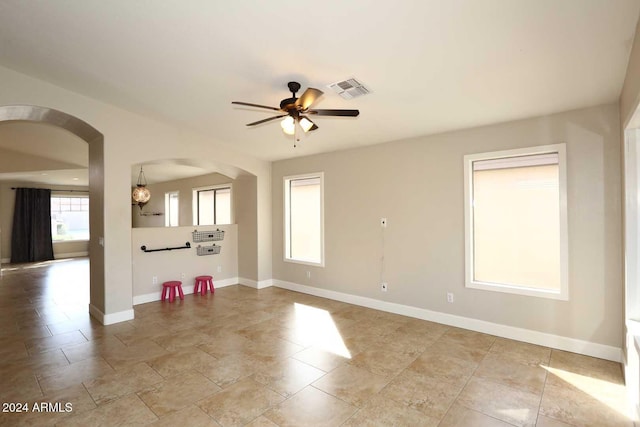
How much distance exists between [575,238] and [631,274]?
711 millimetres

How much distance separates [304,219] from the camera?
618 cm

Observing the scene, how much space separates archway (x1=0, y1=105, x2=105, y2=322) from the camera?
3.97 meters

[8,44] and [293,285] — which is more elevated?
[8,44]

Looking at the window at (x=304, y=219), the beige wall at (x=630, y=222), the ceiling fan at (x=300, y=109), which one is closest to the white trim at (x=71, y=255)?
the window at (x=304, y=219)

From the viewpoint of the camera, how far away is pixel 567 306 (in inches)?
135

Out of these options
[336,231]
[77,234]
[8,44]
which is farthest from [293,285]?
[77,234]

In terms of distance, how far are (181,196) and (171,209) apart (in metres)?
1.07

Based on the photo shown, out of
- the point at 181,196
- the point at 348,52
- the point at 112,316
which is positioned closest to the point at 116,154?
the point at 112,316

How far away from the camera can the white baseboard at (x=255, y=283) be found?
6.41 meters

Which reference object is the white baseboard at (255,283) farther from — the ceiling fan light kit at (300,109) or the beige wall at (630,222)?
the beige wall at (630,222)

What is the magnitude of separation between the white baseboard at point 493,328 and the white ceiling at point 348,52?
2509mm

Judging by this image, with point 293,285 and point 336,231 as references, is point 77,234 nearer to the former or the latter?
point 293,285

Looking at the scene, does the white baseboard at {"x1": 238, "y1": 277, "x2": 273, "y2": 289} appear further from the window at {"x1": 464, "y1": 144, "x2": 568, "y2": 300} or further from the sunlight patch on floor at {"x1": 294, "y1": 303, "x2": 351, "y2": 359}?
the window at {"x1": 464, "y1": 144, "x2": 568, "y2": 300}

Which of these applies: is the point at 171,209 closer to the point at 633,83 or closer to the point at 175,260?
the point at 175,260
